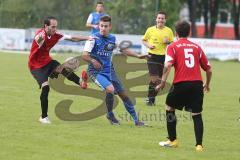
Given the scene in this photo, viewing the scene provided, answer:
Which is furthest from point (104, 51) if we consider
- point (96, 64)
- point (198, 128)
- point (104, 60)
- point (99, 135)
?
point (198, 128)

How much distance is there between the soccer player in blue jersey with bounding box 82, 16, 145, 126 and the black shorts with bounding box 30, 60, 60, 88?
2.76ft

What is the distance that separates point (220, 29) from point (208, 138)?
6800cm

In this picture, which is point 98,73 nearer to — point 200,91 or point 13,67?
point 200,91

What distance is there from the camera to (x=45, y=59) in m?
13.2

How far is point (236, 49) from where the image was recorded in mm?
41250

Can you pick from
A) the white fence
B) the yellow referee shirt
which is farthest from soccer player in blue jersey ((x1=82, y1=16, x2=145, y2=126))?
the white fence

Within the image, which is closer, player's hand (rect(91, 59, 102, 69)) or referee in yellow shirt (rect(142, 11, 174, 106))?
player's hand (rect(91, 59, 102, 69))

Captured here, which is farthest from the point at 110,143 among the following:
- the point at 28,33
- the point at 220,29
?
the point at 220,29

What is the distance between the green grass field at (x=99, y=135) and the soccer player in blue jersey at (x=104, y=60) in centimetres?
66

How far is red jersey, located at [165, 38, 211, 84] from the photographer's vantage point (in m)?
9.89

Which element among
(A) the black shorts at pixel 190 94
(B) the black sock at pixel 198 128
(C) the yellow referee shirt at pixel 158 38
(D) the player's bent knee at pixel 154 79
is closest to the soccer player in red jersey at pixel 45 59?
(A) the black shorts at pixel 190 94

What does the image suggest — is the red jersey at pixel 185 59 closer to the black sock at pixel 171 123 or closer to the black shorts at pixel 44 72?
the black sock at pixel 171 123

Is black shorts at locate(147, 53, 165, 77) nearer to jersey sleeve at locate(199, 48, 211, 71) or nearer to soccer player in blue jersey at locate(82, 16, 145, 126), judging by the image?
soccer player in blue jersey at locate(82, 16, 145, 126)

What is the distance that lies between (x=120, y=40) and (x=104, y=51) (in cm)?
3164
